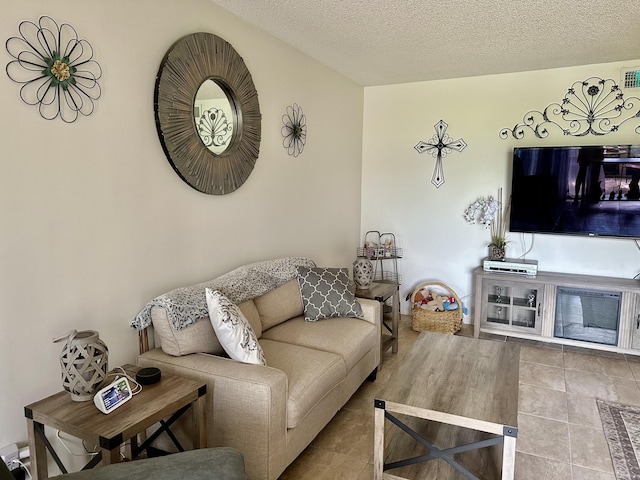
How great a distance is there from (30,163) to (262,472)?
1.57 metres

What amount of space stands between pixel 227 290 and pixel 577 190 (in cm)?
311

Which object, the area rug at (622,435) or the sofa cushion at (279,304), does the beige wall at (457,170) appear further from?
the sofa cushion at (279,304)

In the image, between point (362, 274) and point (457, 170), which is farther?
point (457, 170)

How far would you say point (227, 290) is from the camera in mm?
2465

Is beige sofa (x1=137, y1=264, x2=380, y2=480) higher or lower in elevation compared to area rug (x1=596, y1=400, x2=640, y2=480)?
higher

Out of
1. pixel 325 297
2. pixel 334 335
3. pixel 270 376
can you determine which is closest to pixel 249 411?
pixel 270 376

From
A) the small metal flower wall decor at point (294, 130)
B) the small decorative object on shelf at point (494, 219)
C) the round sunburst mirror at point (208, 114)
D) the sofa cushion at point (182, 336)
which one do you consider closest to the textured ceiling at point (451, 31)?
the round sunburst mirror at point (208, 114)

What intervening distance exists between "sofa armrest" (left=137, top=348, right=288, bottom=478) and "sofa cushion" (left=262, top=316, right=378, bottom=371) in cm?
64

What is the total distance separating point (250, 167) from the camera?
Answer: 299cm

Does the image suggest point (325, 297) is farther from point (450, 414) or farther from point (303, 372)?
point (450, 414)

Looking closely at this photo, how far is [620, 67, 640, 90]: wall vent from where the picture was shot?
365 centimetres

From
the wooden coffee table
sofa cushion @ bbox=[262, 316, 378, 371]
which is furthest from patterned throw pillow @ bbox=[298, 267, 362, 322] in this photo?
the wooden coffee table

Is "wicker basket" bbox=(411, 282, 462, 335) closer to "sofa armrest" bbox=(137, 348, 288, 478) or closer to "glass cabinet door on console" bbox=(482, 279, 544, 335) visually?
"glass cabinet door on console" bbox=(482, 279, 544, 335)

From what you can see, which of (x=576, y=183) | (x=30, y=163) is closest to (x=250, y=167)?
(x=30, y=163)
